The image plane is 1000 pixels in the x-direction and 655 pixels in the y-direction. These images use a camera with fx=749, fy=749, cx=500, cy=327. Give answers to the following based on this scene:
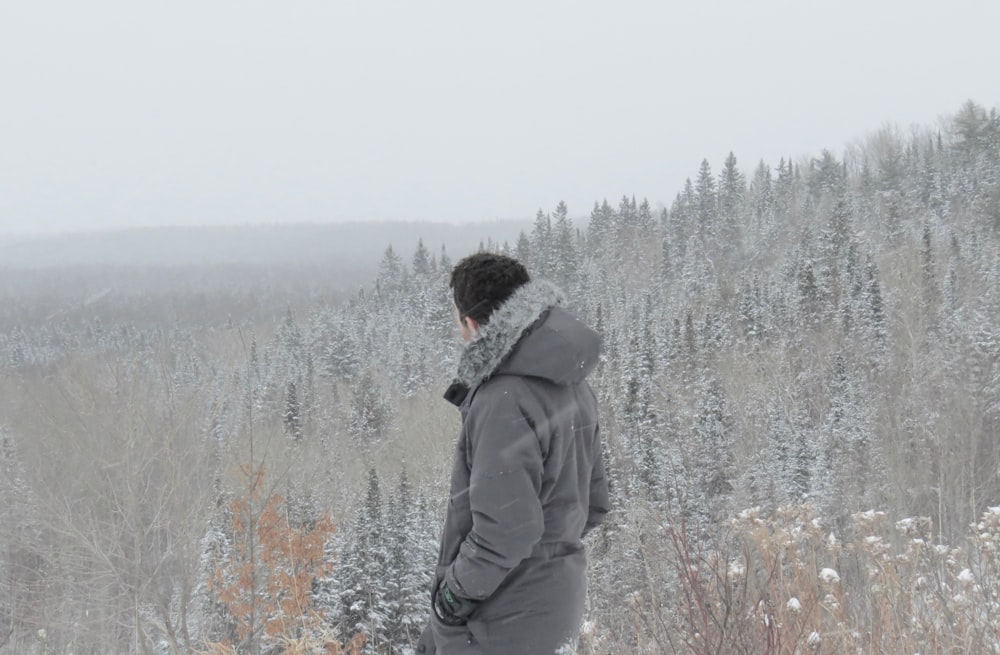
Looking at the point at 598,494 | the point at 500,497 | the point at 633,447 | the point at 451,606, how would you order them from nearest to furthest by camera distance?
the point at 500,497
the point at 451,606
the point at 598,494
the point at 633,447

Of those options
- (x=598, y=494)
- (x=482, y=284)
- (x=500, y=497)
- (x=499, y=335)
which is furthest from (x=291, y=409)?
(x=500, y=497)

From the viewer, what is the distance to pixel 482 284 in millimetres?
2086

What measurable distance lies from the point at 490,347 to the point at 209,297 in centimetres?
8517

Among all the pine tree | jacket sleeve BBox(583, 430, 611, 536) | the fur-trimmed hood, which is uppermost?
the fur-trimmed hood

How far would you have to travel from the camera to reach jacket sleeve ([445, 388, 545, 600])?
1.81m

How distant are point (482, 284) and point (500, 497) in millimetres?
600

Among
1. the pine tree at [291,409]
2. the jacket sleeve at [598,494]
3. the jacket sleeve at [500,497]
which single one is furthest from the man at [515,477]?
the pine tree at [291,409]

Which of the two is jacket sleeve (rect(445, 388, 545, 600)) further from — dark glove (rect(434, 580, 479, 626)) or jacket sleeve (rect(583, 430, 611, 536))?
jacket sleeve (rect(583, 430, 611, 536))

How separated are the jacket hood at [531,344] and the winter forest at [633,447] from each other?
16 centimetres

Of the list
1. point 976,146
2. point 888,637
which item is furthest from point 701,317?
point 888,637

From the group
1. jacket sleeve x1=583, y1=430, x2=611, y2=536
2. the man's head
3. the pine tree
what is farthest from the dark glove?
the pine tree

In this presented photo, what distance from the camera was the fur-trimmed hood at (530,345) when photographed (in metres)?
1.92

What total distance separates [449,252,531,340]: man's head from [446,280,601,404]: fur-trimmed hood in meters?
0.04

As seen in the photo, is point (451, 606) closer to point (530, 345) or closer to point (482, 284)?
point (530, 345)
